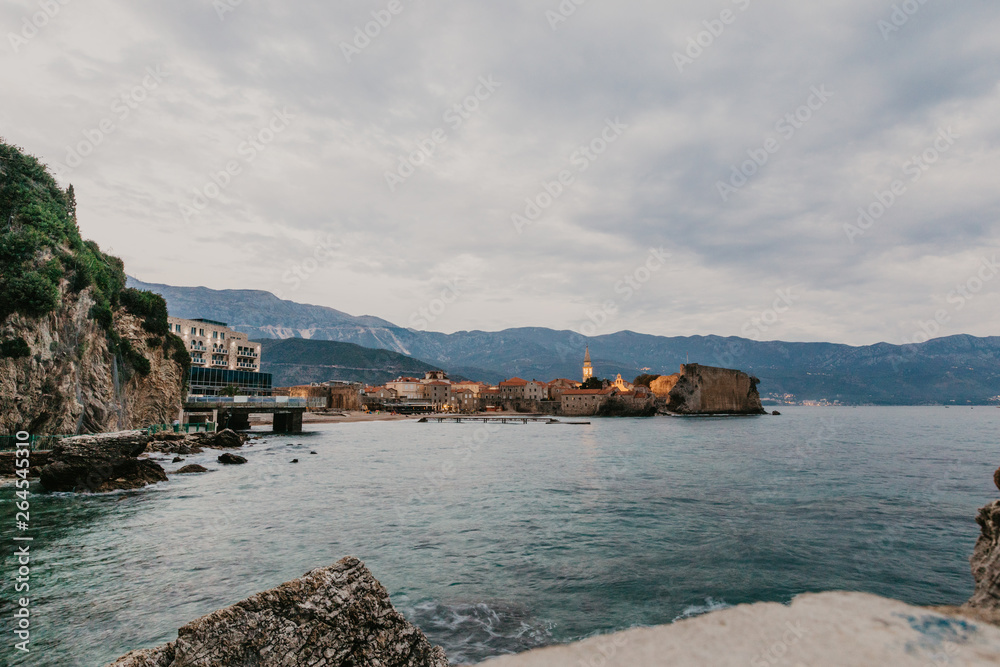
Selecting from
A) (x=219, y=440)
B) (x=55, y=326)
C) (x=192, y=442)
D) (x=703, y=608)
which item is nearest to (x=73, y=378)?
(x=55, y=326)

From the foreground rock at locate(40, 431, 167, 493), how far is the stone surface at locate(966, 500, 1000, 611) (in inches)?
1535

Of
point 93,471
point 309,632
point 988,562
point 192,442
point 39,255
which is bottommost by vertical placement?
point 192,442

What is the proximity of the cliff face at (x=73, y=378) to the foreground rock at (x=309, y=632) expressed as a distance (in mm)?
36911

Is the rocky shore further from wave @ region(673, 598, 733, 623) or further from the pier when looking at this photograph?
the pier

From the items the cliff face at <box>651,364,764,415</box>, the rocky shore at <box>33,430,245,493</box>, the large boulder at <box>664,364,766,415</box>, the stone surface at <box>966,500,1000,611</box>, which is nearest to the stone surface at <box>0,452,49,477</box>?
the rocky shore at <box>33,430,245,493</box>

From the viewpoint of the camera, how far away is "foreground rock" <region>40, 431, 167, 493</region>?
2772cm

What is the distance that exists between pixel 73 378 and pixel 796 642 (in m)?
48.8

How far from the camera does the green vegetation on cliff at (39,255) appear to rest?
1235 inches

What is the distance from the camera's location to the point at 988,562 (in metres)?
10.9

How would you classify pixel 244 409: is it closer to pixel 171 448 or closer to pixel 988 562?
pixel 171 448

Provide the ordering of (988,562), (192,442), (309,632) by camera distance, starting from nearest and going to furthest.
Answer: (309,632) < (988,562) < (192,442)

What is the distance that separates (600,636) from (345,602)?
24.0 ft

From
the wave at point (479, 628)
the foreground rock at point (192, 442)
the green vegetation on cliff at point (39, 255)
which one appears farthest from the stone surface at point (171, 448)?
the wave at point (479, 628)

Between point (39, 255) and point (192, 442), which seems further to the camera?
point (192, 442)
